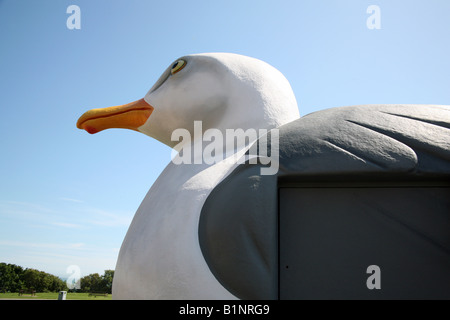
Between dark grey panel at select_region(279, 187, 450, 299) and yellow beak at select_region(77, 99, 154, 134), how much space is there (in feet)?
5.78

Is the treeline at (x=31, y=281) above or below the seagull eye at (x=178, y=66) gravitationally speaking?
below

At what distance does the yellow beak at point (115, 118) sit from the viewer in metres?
3.37

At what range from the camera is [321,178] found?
217cm

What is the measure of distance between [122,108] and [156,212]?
1410 millimetres

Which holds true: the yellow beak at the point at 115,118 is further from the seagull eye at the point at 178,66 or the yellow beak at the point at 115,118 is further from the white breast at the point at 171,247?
the white breast at the point at 171,247

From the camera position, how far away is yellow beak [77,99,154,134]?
3367mm

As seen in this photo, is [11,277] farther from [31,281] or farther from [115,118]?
[115,118]

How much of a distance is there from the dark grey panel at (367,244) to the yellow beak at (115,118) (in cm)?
176

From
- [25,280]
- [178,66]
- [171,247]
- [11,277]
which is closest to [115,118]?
[178,66]

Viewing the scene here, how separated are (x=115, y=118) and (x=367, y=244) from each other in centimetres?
241

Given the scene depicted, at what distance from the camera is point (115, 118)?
3.42 metres

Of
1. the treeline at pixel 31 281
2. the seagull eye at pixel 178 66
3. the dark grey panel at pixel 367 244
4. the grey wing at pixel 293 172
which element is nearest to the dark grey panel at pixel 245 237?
the grey wing at pixel 293 172
